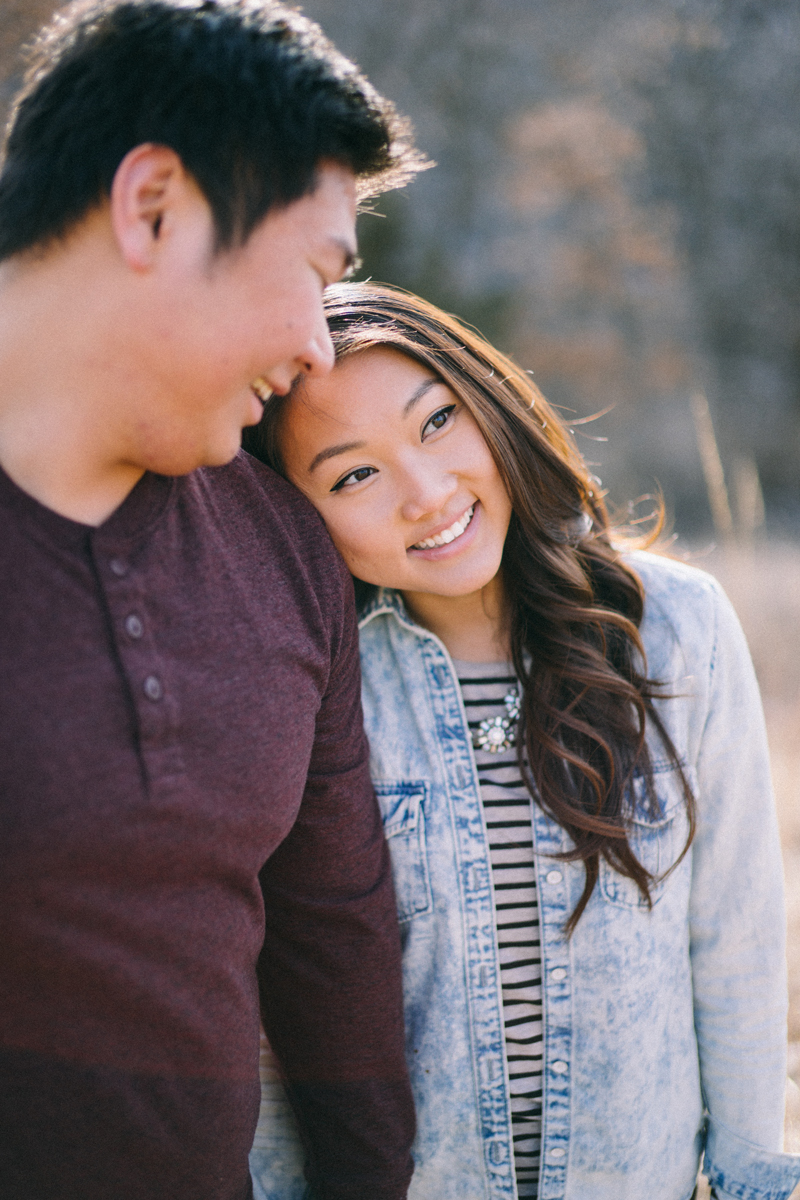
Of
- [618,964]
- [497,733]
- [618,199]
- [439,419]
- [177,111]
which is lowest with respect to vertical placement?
[618,964]

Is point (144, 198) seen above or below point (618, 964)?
above

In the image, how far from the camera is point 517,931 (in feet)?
5.51

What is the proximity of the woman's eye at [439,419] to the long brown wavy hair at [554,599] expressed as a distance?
0.11 feet

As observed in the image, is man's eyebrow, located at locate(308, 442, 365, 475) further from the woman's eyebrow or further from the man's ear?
the man's ear

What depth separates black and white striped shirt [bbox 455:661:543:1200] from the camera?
5.49ft

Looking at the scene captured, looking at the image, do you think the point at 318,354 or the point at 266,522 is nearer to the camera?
the point at 318,354

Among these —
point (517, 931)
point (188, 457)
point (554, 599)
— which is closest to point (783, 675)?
point (554, 599)

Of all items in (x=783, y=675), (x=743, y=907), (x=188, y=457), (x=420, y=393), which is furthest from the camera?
(x=783, y=675)

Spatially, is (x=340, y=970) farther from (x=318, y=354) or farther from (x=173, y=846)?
(x=318, y=354)

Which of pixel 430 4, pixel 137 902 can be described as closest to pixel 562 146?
pixel 430 4

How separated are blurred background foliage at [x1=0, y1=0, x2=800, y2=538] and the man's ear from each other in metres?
11.9

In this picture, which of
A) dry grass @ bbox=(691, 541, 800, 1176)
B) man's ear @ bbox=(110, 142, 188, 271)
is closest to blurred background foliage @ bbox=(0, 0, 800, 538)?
dry grass @ bbox=(691, 541, 800, 1176)

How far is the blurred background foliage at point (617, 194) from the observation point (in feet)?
42.0

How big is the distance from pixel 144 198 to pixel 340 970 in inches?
48.4
